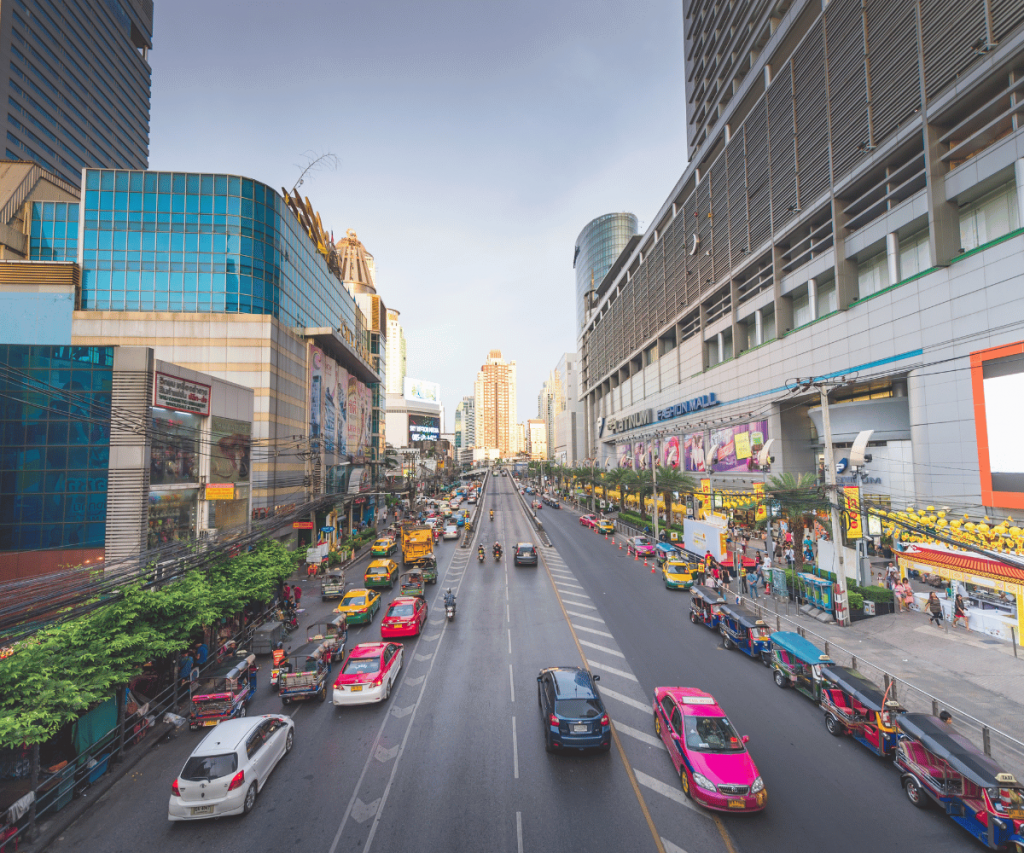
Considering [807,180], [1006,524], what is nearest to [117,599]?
[1006,524]

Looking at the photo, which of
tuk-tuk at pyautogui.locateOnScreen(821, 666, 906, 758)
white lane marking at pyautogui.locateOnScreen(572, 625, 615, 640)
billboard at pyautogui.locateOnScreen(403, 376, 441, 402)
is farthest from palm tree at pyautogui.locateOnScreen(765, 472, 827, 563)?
billboard at pyautogui.locateOnScreen(403, 376, 441, 402)

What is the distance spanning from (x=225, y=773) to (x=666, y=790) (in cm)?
951

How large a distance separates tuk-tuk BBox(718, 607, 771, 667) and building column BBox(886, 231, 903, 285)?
2585 centimetres

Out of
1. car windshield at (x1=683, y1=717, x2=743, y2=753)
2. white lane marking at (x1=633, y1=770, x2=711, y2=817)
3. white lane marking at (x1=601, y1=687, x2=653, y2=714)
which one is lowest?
white lane marking at (x1=601, y1=687, x2=653, y2=714)

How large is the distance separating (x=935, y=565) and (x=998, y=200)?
65.6ft

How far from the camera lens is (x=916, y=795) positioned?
10445 millimetres

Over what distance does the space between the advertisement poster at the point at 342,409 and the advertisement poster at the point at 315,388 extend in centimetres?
607

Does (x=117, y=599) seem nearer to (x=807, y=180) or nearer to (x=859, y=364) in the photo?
(x=859, y=364)

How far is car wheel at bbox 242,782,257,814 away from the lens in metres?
10.7

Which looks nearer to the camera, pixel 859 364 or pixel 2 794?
pixel 2 794

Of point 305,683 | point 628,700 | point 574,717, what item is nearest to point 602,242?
point 628,700

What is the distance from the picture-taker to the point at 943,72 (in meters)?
28.0

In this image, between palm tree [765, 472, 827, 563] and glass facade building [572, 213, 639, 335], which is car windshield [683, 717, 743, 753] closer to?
palm tree [765, 472, 827, 563]

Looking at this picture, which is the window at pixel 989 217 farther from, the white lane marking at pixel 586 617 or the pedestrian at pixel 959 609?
the white lane marking at pixel 586 617
